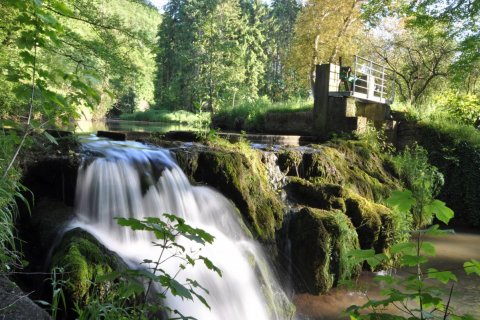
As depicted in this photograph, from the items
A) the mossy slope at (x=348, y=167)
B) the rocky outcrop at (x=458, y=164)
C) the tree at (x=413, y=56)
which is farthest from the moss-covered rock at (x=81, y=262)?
the tree at (x=413, y=56)

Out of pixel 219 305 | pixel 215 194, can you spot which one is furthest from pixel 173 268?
pixel 215 194

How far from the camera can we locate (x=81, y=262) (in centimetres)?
339

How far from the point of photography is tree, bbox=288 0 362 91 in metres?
22.1

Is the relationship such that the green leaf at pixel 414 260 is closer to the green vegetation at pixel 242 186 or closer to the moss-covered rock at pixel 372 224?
the green vegetation at pixel 242 186

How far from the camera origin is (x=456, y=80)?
10.6 meters

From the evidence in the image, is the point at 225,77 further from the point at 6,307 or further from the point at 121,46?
the point at 6,307

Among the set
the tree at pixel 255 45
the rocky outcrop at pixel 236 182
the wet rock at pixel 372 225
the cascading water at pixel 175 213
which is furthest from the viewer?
the tree at pixel 255 45

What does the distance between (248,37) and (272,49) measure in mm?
5095

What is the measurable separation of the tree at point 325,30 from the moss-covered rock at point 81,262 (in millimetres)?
21021

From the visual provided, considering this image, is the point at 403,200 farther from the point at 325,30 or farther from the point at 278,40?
the point at 278,40

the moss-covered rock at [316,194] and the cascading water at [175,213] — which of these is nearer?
the cascading water at [175,213]

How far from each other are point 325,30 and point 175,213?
20068mm

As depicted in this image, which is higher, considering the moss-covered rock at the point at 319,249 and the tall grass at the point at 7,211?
the tall grass at the point at 7,211

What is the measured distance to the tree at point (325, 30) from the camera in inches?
870
